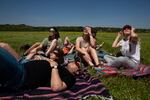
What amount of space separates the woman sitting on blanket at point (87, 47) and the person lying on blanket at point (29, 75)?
4.04 meters

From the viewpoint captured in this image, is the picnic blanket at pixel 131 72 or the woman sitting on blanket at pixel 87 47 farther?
the woman sitting on blanket at pixel 87 47

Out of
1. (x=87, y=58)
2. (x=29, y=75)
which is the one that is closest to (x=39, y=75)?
(x=29, y=75)

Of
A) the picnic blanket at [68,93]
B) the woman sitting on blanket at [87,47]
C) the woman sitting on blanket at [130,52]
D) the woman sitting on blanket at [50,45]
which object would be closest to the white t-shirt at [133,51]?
the woman sitting on blanket at [130,52]

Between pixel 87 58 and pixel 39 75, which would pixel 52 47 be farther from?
pixel 39 75

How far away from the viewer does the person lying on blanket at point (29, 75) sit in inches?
220

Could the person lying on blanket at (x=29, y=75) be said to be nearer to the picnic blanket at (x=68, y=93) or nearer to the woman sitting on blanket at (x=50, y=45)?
the picnic blanket at (x=68, y=93)

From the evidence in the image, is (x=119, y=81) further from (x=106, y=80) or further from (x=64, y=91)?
(x=64, y=91)

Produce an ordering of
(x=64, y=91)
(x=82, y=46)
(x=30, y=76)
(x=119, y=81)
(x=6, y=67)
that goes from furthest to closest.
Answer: (x=82, y=46) → (x=119, y=81) → (x=64, y=91) → (x=30, y=76) → (x=6, y=67)

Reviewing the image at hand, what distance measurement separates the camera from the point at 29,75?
5.93 metres

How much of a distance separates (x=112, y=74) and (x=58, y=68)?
9.15 feet

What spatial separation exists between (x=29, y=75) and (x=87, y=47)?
17.2 ft

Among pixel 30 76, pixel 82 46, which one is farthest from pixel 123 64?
→ pixel 30 76

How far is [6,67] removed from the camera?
18.2 feet

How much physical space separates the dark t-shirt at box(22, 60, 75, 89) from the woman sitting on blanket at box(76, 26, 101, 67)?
4145 mm
